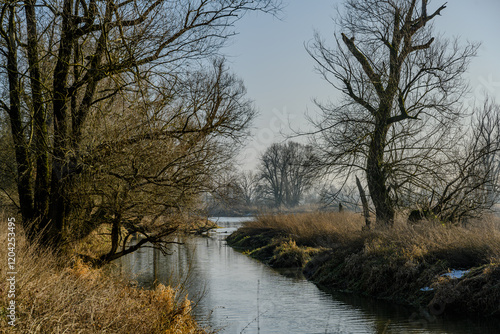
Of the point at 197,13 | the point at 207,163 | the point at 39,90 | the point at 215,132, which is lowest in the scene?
the point at 207,163

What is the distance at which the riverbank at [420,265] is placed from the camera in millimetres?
11734

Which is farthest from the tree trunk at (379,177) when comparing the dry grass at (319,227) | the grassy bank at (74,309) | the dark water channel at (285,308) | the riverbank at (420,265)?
the grassy bank at (74,309)

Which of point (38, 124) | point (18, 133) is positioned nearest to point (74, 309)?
point (18, 133)

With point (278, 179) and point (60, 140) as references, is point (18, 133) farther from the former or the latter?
point (278, 179)

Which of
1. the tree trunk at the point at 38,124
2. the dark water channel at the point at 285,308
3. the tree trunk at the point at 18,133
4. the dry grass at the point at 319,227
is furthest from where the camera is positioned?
the dry grass at the point at 319,227

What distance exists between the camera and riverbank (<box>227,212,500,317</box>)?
11734 mm

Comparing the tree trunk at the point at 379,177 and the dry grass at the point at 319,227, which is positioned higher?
the tree trunk at the point at 379,177

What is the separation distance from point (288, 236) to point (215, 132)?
53.2ft

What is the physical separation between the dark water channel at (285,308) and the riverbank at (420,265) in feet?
2.19

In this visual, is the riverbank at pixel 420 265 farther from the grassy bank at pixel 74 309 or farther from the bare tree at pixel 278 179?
the bare tree at pixel 278 179

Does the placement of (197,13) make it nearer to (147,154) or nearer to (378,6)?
(147,154)

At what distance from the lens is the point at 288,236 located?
26578mm

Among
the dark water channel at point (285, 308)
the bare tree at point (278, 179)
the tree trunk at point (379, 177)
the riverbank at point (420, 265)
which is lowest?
the dark water channel at point (285, 308)

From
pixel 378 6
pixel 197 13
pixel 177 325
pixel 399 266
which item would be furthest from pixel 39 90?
pixel 378 6
